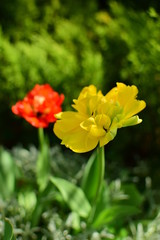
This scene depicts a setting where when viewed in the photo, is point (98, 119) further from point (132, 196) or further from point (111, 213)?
point (132, 196)

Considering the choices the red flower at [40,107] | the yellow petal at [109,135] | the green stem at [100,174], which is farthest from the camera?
the red flower at [40,107]

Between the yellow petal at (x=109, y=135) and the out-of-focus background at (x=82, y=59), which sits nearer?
the yellow petal at (x=109, y=135)

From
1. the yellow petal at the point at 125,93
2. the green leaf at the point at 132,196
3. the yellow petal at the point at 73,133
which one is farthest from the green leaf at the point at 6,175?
the yellow petal at the point at 125,93

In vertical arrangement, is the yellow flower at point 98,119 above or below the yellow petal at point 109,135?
above

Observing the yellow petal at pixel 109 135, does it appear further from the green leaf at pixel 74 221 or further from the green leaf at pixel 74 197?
the green leaf at pixel 74 221

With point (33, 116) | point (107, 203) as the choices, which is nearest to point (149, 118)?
point (107, 203)

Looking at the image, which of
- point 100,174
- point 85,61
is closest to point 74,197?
point 100,174

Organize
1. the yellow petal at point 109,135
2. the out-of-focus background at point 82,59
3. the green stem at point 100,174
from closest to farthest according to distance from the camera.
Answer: the yellow petal at point 109,135 → the green stem at point 100,174 → the out-of-focus background at point 82,59

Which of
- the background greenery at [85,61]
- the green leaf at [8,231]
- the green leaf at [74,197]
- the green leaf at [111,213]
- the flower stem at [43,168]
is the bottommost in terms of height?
the green leaf at [8,231]
